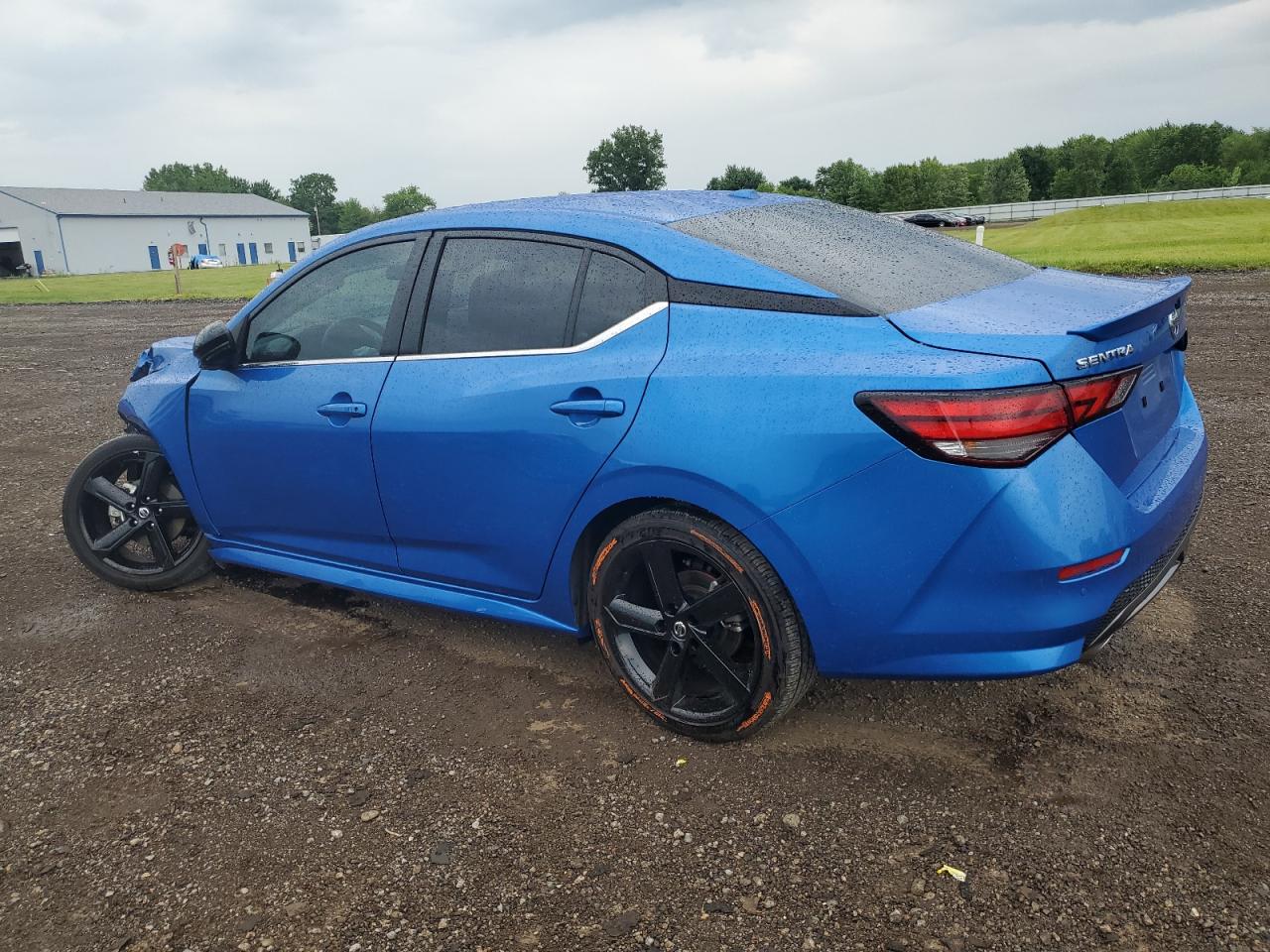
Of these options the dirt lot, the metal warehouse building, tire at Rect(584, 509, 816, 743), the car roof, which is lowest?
the dirt lot

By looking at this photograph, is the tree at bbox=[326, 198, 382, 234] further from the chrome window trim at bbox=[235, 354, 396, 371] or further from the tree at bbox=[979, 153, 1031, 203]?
the chrome window trim at bbox=[235, 354, 396, 371]

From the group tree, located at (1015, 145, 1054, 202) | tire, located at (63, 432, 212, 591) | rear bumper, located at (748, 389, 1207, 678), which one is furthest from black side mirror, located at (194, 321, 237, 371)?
tree, located at (1015, 145, 1054, 202)

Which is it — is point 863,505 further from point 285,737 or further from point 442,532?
point 285,737

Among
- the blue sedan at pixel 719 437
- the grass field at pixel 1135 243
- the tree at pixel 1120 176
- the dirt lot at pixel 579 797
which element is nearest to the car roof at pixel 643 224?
the blue sedan at pixel 719 437

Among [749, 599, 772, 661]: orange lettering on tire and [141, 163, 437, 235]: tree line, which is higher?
[141, 163, 437, 235]: tree line

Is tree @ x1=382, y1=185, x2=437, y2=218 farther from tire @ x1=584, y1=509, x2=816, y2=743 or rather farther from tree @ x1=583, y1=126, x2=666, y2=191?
tire @ x1=584, y1=509, x2=816, y2=743

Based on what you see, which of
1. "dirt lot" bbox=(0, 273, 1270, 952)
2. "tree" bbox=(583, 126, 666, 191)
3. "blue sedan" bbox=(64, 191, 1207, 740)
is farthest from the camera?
"tree" bbox=(583, 126, 666, 191)

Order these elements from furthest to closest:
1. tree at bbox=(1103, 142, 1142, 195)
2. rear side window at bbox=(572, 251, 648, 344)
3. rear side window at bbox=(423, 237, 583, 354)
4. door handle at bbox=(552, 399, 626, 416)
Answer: tree at bbox=(1103, 142, 1142, 195), rear side window at bbox=(423, 237, 583, 354), rear side window at bbox=(572, 251, 648, 344), door handle at bbox=(552, 399, 626, 416)

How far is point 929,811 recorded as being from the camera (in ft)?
8.81

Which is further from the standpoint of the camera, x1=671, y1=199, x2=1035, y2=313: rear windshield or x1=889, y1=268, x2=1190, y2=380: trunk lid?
x1=671, y1=199, x2=1035, y2=313: rear windshield

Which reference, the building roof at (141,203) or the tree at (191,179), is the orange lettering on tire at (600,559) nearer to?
the building roof at (141,203)

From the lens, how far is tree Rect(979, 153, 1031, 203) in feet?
252

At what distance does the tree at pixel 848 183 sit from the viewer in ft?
237

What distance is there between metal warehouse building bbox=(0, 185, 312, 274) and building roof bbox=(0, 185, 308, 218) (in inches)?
3.2
